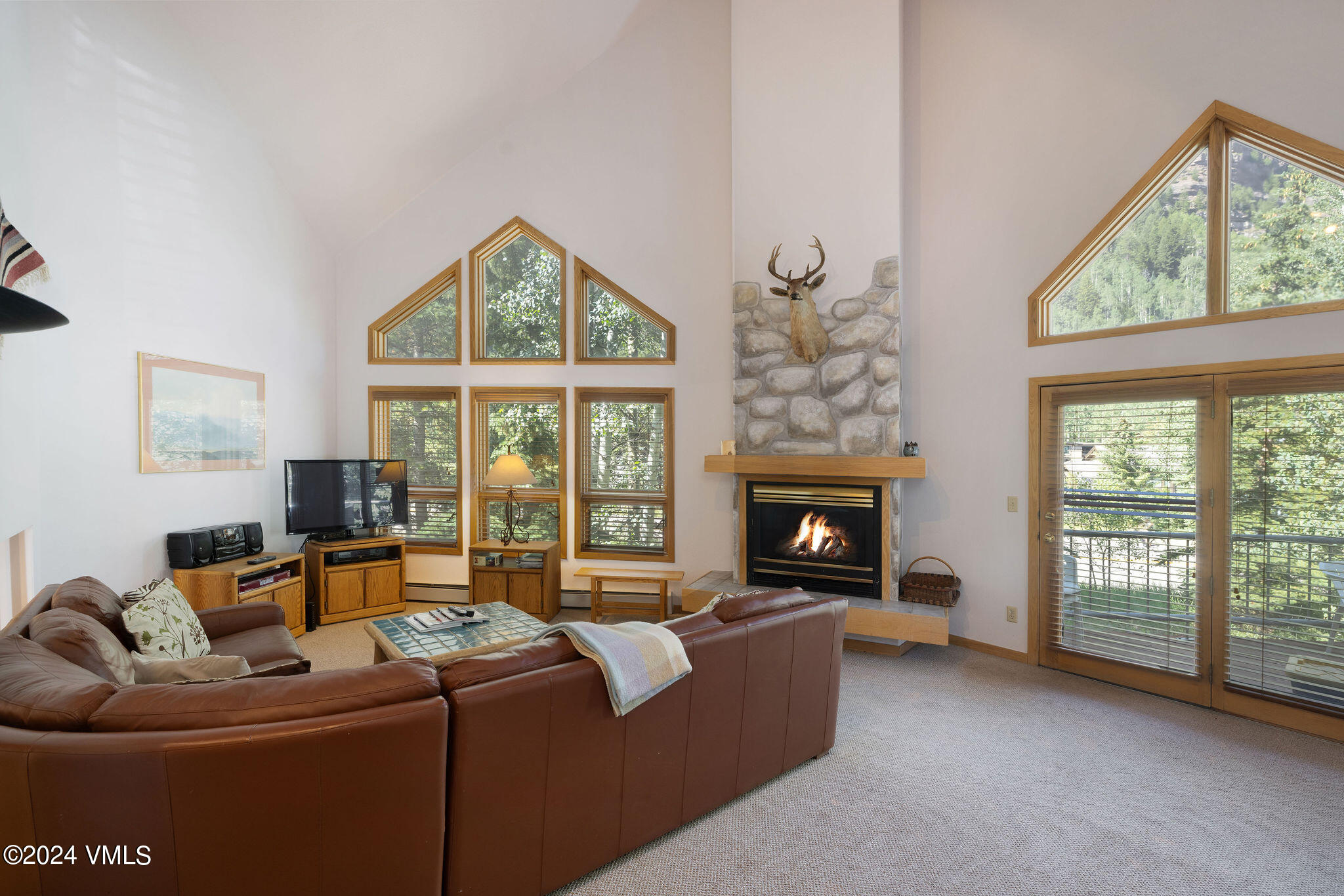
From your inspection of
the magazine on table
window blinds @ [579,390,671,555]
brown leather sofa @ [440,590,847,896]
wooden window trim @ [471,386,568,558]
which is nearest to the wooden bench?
window blinds @ [579,390,671,555]

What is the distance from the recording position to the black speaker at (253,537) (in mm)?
4637

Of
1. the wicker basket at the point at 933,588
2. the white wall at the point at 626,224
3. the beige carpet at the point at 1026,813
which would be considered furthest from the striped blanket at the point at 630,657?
the white wall at the point at 626,224

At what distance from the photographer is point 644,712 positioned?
214 cm

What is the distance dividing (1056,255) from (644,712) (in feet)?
12.9

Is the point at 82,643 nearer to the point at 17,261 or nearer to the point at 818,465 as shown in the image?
the point at 17,261

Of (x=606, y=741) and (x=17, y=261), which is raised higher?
(x=17, y=261)

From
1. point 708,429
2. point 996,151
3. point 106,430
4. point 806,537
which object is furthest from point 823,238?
point 106,430

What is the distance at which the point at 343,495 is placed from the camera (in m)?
5.35

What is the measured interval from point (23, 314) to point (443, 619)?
Result: 96.4 inches

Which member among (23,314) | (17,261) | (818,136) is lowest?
(23,314)

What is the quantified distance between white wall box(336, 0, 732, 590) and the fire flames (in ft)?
2.56

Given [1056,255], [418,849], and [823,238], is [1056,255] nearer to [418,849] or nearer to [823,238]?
[823,238]

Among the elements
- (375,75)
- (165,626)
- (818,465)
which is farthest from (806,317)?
(165,626)

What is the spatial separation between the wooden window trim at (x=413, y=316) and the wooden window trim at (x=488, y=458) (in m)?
0.46
